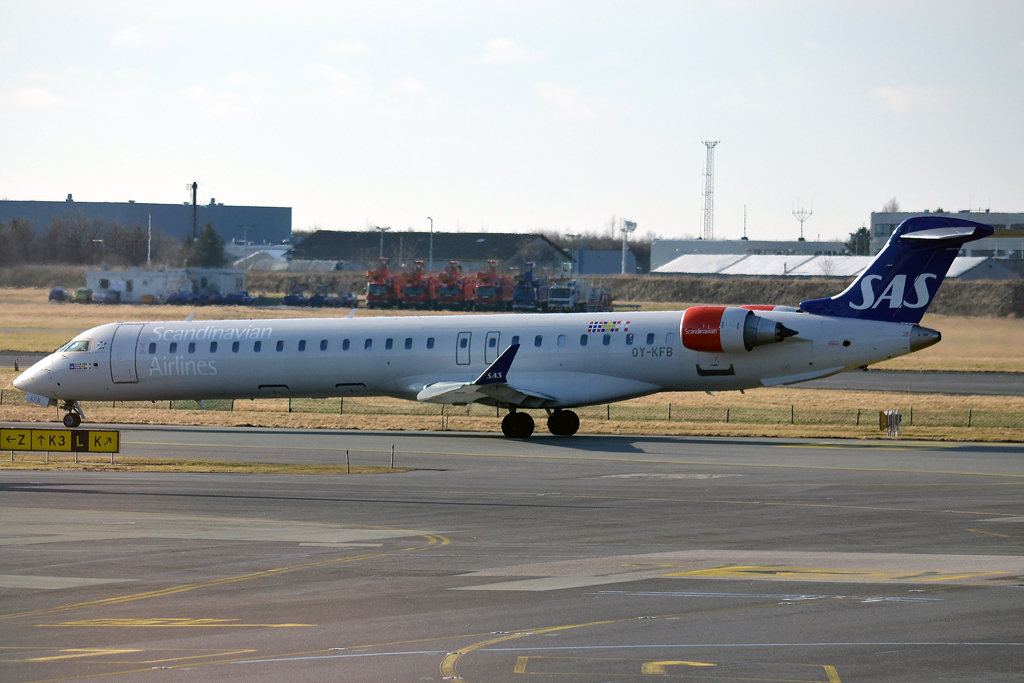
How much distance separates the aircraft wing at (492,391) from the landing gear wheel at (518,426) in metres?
0.55

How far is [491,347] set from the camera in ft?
116

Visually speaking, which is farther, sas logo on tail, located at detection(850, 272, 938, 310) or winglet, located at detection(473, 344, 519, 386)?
winglet, located at detection(473, 344, 519, 386)

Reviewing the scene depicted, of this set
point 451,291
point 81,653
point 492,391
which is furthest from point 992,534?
point 451,291

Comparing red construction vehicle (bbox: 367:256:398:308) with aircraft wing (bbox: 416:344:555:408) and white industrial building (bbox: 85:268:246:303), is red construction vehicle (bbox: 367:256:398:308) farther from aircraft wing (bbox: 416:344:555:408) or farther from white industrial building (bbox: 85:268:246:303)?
aircraft wing (bbox: 416:344:555:408)

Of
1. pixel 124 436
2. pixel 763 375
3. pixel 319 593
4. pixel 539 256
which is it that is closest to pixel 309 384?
pixel 124 436

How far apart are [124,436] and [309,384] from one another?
5434 millimetres

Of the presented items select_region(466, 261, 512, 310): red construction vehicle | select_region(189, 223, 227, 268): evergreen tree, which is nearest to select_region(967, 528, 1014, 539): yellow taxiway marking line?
select_region(466, 261, 512, 310): red construction vehicle

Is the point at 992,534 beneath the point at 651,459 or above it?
above

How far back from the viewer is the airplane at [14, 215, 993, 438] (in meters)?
32.4

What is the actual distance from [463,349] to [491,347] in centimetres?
83

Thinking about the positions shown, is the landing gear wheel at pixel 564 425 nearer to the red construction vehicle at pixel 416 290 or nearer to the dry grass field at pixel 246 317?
the dry grass field at pixel 246 317

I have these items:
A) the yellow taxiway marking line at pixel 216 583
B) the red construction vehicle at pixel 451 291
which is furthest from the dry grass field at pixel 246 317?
the yellow taxiway marking line at pixel 216 583

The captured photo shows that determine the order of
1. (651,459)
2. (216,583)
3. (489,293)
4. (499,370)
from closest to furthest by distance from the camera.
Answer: (216,583) < (651,459) < (499,370) < (489,293)

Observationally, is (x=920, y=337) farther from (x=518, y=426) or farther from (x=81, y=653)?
(x=81, y=653)
